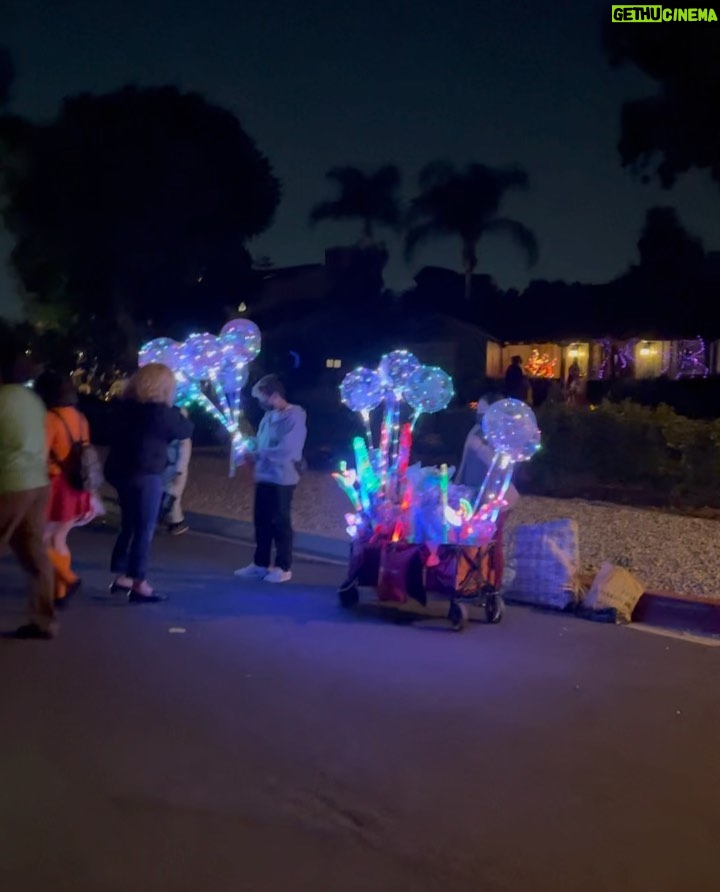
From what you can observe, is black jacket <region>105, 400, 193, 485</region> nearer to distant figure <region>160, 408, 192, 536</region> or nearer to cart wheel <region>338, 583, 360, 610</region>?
cart wheel <region>338, 583, 360, 610</region>

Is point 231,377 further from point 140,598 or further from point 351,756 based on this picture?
point 351,756

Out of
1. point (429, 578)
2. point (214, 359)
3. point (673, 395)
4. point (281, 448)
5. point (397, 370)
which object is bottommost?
point (429, 578)

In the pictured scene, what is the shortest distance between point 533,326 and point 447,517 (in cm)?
3183

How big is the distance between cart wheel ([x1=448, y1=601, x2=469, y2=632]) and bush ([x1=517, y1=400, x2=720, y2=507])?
244 inches

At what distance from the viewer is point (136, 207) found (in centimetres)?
3372

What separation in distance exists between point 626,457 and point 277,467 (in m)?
5.94

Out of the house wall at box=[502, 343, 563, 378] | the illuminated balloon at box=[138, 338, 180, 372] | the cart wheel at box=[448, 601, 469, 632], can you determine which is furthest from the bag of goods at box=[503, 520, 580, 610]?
the house wall at box=[502, 343, 563, 378]

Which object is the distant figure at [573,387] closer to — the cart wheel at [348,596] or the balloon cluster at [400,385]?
the balloon cluster at [400,385]

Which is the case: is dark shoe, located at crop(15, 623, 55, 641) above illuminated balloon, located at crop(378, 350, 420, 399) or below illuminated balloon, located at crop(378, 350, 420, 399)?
below

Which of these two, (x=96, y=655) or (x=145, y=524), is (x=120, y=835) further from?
(x=145, y=524)

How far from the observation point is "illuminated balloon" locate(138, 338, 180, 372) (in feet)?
39.4

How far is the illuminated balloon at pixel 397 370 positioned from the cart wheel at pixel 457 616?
6.24 ft

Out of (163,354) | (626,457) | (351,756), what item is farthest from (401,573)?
(626,457)

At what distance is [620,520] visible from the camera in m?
13.3
